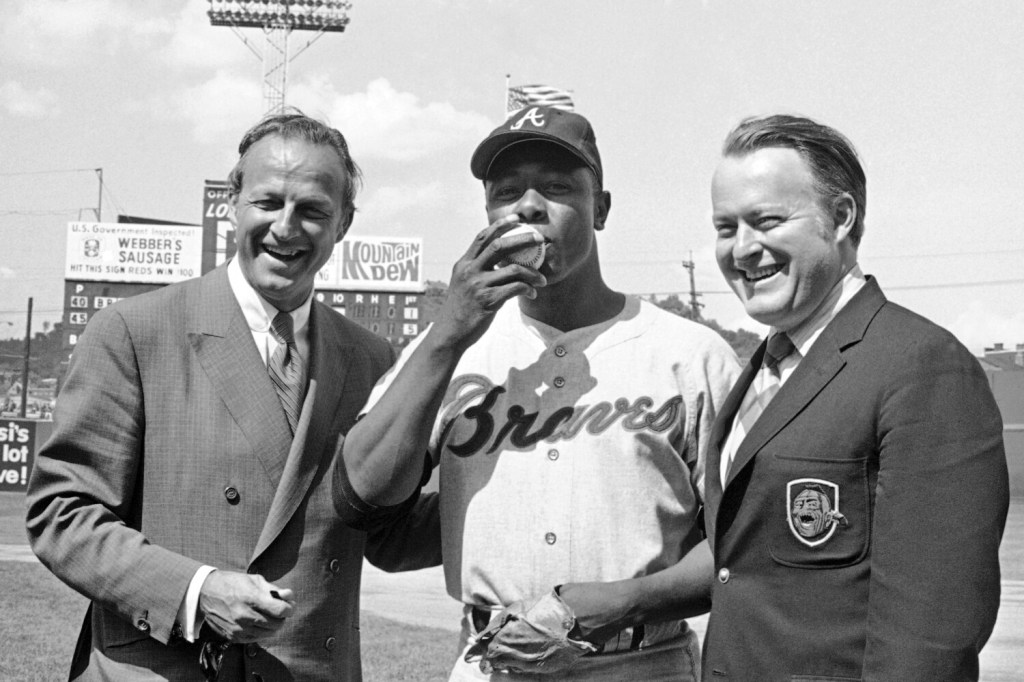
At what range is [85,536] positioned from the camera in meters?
2.51

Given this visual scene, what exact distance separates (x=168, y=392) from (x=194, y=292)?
1.08 ft

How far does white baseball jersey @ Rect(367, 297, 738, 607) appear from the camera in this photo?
2486mm

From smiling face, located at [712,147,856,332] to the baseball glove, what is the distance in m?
0.76

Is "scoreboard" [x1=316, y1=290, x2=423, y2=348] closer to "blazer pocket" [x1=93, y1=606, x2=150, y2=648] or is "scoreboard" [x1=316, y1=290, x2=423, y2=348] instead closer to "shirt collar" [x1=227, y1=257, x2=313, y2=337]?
"shirt collar" [x1=227, y1=257, x2=313, y2=337]

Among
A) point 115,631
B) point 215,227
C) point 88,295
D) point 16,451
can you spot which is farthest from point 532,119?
point 88,295

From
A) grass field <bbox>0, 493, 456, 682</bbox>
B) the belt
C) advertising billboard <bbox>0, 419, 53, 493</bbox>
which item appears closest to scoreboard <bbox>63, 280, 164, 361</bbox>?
advertising billboard <bbox>0, 419, 53, 493</bbox>

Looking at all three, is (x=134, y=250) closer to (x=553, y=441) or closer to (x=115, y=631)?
(x=115, y=631)

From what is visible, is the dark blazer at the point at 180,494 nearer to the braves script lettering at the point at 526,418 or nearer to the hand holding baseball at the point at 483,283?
the braves script lettering at the point at 526,418

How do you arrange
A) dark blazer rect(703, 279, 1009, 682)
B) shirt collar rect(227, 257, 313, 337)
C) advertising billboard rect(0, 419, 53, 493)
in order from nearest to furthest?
dark blazer rect(703, 279, 1009, 682) → shirt collar rect(227, 257, 313, 337) → advertising billboard rect(0, 419, 53, 493)

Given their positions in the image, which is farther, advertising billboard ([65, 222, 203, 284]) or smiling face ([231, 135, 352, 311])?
advertising billboard ([65, 222, 203, 284])

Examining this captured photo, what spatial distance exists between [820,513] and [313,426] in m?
1.35

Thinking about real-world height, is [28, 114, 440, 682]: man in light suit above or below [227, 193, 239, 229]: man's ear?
below

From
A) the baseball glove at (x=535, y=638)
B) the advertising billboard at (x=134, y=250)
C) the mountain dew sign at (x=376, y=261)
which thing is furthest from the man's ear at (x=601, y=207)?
the advertising billboard at (x=134, y=250)

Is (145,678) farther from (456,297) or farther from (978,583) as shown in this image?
(978,583)
